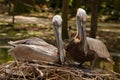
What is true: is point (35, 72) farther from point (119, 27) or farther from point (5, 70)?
point (119, 27)

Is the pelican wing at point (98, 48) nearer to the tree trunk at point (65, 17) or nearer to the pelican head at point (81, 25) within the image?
the pelican head at point (81, 25)

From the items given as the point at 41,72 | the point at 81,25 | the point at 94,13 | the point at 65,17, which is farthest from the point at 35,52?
the point at 65,17

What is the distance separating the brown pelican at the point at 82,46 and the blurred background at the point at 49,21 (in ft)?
22.2

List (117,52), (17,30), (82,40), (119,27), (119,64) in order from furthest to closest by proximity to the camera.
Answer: (119,27) → (17,30) → (117,52) → (119,64) → (82,40)

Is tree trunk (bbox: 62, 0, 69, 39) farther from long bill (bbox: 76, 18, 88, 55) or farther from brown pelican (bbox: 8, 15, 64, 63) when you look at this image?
brown pelican (bbox: 8, 15, 64, 63)

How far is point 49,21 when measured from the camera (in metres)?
26.5

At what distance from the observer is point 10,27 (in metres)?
23.5

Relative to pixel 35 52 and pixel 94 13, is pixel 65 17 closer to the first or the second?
pixel 94 13

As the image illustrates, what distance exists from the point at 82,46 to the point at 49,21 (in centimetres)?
1895

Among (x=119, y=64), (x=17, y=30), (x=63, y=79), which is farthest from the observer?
(x=17, y=30)

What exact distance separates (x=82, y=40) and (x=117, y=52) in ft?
38.9

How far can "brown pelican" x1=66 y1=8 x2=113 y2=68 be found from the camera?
7.59m

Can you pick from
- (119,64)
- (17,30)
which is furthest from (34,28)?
(119,64)

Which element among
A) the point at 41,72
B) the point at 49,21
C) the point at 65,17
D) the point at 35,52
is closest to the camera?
the point at 41,72
